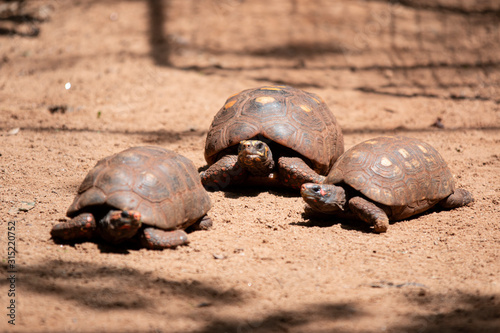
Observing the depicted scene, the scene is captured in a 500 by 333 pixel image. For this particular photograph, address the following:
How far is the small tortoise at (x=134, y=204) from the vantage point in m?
3.58

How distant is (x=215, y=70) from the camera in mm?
8875

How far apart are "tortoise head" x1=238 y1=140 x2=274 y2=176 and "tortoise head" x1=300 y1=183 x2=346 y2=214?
709 millimetres

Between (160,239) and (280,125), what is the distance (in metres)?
1.97

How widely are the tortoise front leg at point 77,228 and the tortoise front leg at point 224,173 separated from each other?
1.63 meters

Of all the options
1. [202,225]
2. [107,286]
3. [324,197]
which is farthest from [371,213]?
[107,286]

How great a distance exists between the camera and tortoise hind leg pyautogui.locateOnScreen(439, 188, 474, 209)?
→ 15.5ft

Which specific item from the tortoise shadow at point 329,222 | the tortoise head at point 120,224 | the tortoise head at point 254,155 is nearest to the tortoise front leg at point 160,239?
the tortoise head at point 120,224

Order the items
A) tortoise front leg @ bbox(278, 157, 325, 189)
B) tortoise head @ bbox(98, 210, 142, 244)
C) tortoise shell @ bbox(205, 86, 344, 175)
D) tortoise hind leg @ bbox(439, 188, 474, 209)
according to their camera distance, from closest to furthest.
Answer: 1. tortoise head @ bbox(98, 210, 142, 244)
2. tortoise hind leg @ bbox(439, 188, 474, 209)
3. tortoise front leg @ bbox(278, 157, 325, 189)
4. tortoise shell @ bbox(205, 86, 344, 175)

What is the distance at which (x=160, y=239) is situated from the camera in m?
3.71

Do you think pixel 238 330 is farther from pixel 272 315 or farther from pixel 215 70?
pixel 215 70

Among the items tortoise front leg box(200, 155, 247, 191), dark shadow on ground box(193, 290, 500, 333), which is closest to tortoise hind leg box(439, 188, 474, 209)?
dark shadow on ground box(193, 290, 500, 333)

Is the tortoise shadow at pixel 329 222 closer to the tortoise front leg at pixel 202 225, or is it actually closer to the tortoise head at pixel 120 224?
the tortoise front leg at pixel 202 225

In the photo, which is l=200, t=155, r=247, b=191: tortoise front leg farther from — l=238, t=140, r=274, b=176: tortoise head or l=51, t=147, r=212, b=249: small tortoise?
l=51, t=147, r=212, b=249: small tortoise

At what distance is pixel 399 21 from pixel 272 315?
945cm
